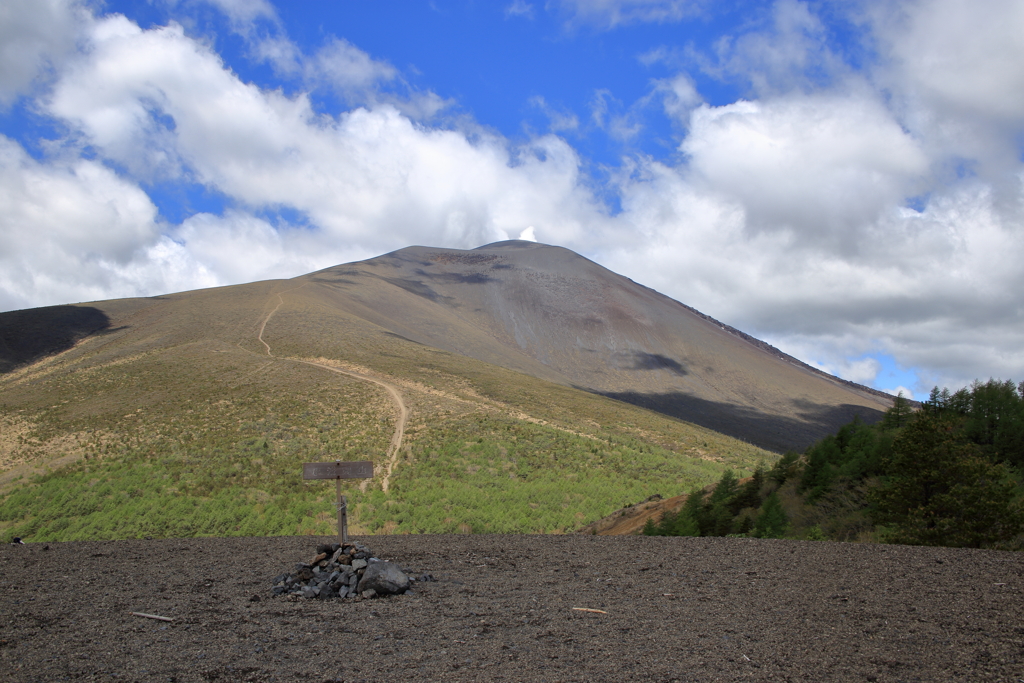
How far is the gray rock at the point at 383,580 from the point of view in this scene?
8.64m

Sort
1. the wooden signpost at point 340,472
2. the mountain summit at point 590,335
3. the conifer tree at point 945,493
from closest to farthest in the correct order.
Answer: the conifer tree at point 945,493 < the wooden signpost at point 340,472 < the mountain summit at point 590,335

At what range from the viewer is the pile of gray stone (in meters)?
8.66

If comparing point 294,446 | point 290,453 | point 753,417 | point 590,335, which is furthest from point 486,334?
point 290,453

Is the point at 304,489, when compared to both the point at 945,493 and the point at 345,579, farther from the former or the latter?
the point at 945,493

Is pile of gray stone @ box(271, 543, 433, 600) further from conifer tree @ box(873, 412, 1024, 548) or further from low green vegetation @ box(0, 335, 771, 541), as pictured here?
low green vegetation @ box(0, 335, 771, 541)

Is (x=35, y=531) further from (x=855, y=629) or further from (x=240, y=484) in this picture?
(x=855, y=629)

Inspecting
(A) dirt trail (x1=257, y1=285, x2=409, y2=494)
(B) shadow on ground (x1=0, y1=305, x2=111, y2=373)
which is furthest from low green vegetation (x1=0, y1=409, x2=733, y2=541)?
(B) shadow on ground (x1=0, y1=305, x2=111, y2=373)

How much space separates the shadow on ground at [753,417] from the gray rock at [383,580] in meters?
67.4

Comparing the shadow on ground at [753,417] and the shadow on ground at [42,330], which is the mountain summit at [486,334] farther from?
the shadow on ground at [753,417]

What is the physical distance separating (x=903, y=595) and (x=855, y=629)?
1.47m

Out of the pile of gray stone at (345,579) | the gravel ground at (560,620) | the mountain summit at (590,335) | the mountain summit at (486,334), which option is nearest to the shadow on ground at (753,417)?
the mountain summit at (590,335)

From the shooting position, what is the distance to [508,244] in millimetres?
167750

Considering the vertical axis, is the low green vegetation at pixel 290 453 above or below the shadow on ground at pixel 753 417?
below

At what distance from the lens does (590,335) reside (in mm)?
114125
